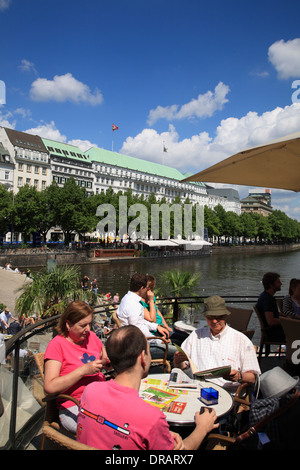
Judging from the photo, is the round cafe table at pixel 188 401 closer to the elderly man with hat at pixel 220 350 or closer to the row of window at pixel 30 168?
the elderly man with hat at pixel 220 350

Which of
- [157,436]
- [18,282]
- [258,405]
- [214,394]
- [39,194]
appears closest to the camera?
[157,436]

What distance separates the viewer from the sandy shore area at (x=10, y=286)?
23.7m

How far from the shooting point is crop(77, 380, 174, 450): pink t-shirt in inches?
81.4

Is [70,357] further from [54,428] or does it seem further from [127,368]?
[127,368]

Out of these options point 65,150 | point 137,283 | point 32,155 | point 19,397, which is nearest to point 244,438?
point 19,397

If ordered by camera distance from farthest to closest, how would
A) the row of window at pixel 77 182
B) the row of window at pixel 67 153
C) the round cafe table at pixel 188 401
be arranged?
the row of window at pixel 67 153 < the row of window at pixel 77 182 < the round cafe table at pixel 188 401

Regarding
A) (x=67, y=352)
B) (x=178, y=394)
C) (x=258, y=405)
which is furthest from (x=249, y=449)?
(x=67, y=352)

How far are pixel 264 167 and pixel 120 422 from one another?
490 cm

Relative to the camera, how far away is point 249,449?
2.34 metres

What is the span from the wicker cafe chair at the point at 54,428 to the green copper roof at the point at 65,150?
305 feet

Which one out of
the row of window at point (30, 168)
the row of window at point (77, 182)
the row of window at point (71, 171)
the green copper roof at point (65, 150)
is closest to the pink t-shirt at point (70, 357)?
the row of window at point (30, 168)

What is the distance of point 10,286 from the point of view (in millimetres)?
28875

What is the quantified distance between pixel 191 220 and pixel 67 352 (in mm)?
78006

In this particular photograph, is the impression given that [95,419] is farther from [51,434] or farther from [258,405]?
[258,405]
